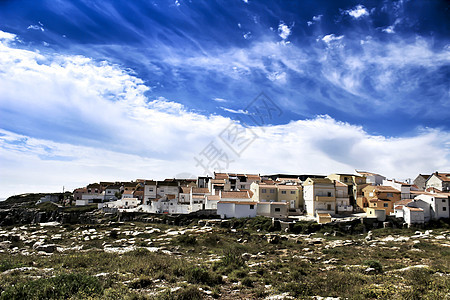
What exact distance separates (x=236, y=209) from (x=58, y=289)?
37707mm

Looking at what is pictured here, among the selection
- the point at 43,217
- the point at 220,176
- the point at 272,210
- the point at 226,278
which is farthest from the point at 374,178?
the point at 43,217

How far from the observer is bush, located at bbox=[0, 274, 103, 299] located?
1003 centimetres

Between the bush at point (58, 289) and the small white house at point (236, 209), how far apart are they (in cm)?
3606

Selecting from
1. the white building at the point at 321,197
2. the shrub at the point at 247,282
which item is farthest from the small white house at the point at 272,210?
the shrub at the point at 247,282

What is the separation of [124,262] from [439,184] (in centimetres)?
6692

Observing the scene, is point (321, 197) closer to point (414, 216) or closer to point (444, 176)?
point (414, 216)

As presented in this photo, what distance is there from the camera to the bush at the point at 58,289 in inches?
395

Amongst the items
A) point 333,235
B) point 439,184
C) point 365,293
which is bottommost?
point 333,235

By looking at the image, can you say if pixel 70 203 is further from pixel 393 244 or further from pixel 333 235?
pixel 393 244

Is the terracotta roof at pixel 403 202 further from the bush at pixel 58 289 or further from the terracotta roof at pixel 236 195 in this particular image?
the bush at pixel 58 289

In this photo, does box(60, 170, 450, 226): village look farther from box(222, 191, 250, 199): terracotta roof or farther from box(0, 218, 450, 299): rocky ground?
box(0, 218, 450, 299): rocky ground

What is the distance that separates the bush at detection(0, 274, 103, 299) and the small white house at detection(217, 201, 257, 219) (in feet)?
118

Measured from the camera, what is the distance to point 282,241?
100 feet

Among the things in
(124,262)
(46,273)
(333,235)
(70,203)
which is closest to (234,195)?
(333,235)
